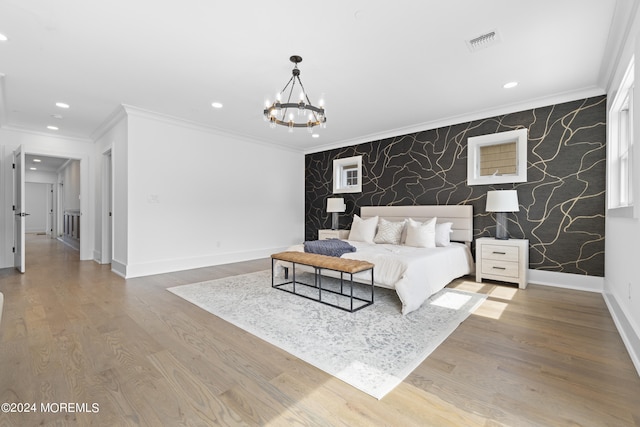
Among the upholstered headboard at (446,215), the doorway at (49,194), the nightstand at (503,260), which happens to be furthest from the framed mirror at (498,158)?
the doorway at (49,194)

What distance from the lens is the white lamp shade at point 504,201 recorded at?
4016 millimetres

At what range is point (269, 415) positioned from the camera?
1.47 metres

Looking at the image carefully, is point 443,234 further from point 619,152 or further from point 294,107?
point 294,107

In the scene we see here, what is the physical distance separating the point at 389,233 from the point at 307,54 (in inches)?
115

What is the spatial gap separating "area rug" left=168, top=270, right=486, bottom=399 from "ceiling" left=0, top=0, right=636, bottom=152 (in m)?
2.58

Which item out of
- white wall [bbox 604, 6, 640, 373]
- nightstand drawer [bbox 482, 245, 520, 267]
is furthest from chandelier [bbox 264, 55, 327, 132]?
nightstand drawer [bbox 482, 245, 520, 267]

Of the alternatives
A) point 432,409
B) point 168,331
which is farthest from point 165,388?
point 432,409

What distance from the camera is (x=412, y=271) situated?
3039mm

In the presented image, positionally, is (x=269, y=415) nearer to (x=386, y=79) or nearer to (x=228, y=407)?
(x=228, y=407)

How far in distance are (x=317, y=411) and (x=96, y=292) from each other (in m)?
3.54

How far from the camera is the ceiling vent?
101 inches

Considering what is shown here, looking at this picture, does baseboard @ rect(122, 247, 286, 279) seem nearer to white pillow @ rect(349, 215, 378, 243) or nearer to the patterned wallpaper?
white pillow @ rect(349, 215, 378, 243)

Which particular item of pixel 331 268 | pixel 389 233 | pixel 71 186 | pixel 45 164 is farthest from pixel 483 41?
pixel 45 164

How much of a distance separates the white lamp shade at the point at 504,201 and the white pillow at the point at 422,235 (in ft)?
2.76
